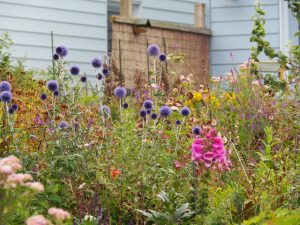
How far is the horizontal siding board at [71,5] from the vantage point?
9.60 m

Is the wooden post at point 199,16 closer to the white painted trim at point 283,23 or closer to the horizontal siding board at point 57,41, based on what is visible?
the white painted trim at point 283,23

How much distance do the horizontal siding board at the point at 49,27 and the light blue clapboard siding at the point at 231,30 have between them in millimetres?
1825

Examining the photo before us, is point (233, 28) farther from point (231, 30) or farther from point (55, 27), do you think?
point (55, 27)

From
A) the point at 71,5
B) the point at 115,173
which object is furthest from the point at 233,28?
the point at 115,173

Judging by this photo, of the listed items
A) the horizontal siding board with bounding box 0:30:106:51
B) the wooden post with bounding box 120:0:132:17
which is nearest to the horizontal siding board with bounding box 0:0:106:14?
the horizontal siding board with bounding box 0:30:106:51

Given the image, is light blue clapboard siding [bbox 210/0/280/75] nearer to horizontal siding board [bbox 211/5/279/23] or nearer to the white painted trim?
horizontal siding board [bbox 211/5/279/23]

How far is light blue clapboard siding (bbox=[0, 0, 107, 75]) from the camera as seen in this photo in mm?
9406

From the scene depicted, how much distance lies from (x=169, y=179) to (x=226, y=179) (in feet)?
1.54

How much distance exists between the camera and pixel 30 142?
4.70 meters

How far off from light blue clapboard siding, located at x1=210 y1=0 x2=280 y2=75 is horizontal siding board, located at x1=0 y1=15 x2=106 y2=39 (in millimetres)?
1825

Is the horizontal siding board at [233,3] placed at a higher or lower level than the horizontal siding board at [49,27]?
higher

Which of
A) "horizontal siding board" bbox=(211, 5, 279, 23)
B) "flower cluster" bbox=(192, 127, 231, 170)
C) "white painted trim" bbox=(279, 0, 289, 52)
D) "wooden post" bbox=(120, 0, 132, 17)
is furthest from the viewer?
"horizontal siding board" bbox=(211, 5, 279, 23)

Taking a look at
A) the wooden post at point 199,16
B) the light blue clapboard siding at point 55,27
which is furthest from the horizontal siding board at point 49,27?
the wooden post at point 199,16

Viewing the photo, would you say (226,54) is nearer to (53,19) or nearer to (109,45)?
(109,45)
